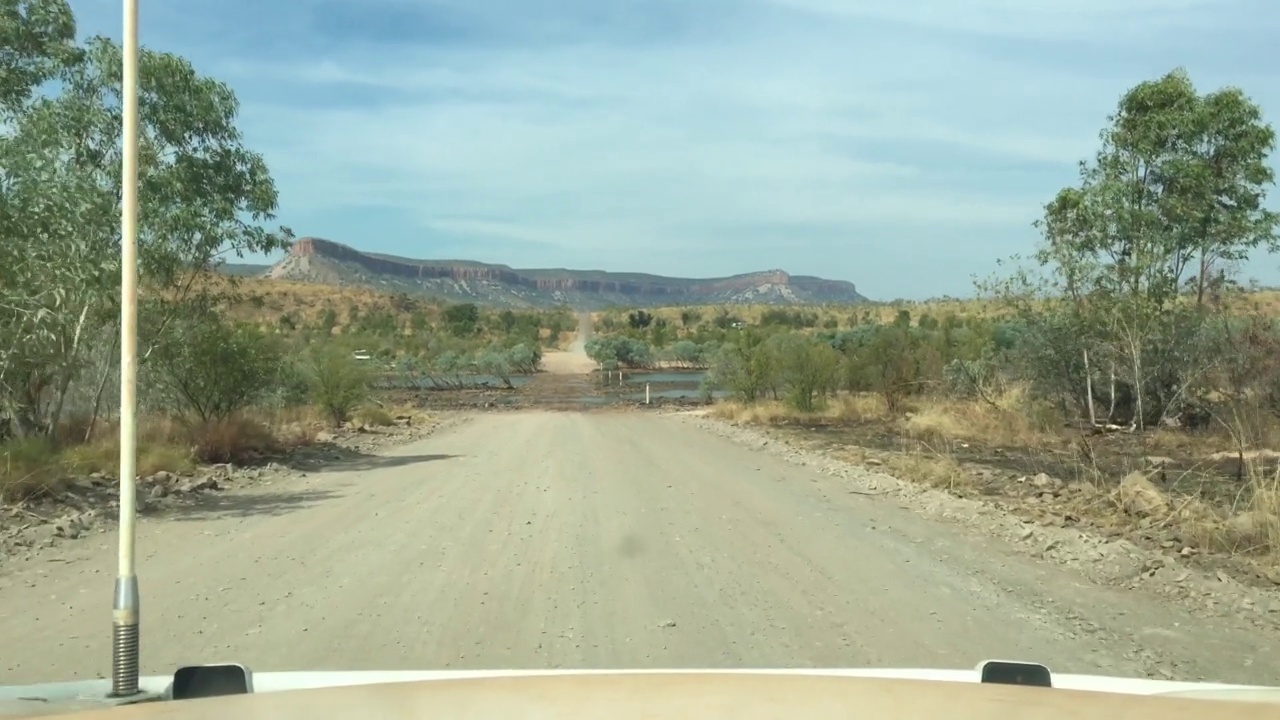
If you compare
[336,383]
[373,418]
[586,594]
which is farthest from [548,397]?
[586,594]

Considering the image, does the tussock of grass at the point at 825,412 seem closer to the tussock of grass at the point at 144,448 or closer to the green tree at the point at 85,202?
the tussock of grass at the point at 144,448

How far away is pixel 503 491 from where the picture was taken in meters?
17.5

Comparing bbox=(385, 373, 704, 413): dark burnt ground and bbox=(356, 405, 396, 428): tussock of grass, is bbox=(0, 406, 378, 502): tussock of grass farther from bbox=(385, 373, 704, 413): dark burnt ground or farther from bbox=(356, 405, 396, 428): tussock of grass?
bbox=(385, 373, 704, 413): dark burnt ground

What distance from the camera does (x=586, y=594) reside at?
31.6ft

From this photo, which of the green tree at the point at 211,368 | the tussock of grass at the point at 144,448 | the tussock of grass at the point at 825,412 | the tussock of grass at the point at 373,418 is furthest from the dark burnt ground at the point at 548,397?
the green tree at the point at 211,368

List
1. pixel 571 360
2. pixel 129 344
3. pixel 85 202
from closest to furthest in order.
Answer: pixel 129 344
pixel 85 202
pixel 571 360

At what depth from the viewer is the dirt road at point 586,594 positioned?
7.66 meters

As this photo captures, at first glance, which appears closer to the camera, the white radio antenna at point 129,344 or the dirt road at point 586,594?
the white radio antenna at point 129,344

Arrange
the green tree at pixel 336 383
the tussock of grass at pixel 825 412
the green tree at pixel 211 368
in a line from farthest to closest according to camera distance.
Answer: the tussock of grass at pixel 825 412
the green tree at pixel 336 383
the green tree at pixel 211 368

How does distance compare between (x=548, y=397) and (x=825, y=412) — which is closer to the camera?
(x=825, y=412)

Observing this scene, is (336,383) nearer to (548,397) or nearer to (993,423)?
(993,423)

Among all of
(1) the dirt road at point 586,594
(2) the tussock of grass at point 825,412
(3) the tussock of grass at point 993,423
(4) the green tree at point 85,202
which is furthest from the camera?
(2) the tussock of grass at point 825,412

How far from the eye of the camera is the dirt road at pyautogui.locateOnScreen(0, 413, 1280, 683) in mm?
7664

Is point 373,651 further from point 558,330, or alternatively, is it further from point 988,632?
point 558,330
